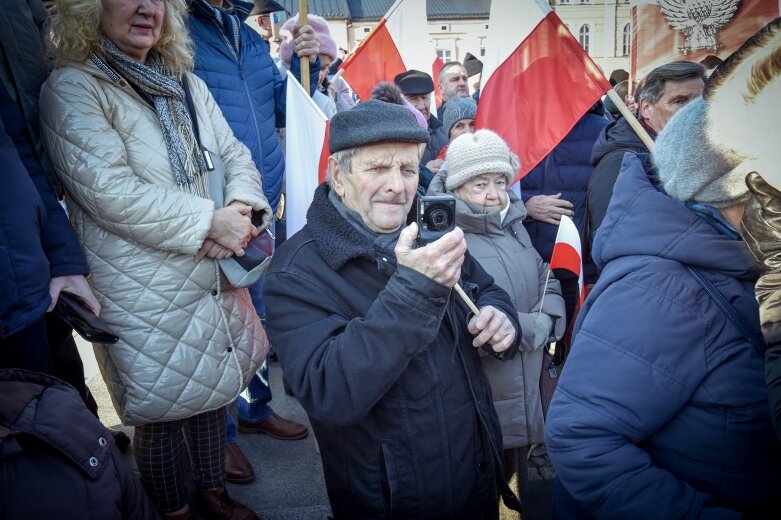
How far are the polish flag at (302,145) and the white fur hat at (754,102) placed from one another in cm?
201

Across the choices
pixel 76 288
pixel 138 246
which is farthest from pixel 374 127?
pixel 76 288

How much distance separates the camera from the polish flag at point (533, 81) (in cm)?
325

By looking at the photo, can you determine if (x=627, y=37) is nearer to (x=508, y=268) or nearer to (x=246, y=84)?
(x=246, y=84)

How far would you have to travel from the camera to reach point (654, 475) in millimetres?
1192

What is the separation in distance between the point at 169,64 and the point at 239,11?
3.09 feet

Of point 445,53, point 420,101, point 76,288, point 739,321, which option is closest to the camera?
point 739,321

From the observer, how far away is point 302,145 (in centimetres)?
298

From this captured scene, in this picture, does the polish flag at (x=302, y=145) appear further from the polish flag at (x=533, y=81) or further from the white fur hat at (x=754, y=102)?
the white fur hat at (x=754, y=102)

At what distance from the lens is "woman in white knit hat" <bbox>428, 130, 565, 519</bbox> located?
7.52 ft

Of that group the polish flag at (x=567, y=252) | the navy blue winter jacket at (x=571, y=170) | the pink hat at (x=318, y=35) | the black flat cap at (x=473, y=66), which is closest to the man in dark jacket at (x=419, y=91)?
the pink hat at (x=318, y=35)

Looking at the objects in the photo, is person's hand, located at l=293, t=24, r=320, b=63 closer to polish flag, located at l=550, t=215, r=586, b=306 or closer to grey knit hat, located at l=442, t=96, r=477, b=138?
grey knit hat, located at l=442, t=96, r=477, b=138

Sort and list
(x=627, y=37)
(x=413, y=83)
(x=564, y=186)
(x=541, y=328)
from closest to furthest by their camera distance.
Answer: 1. (x=541, y=328)
2. (x=564, y=186)
3. (x=413, y=83)
4. (x=627, y=37)

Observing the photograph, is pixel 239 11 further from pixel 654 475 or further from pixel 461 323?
pixel 654 475

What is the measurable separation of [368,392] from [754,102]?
1.03m
